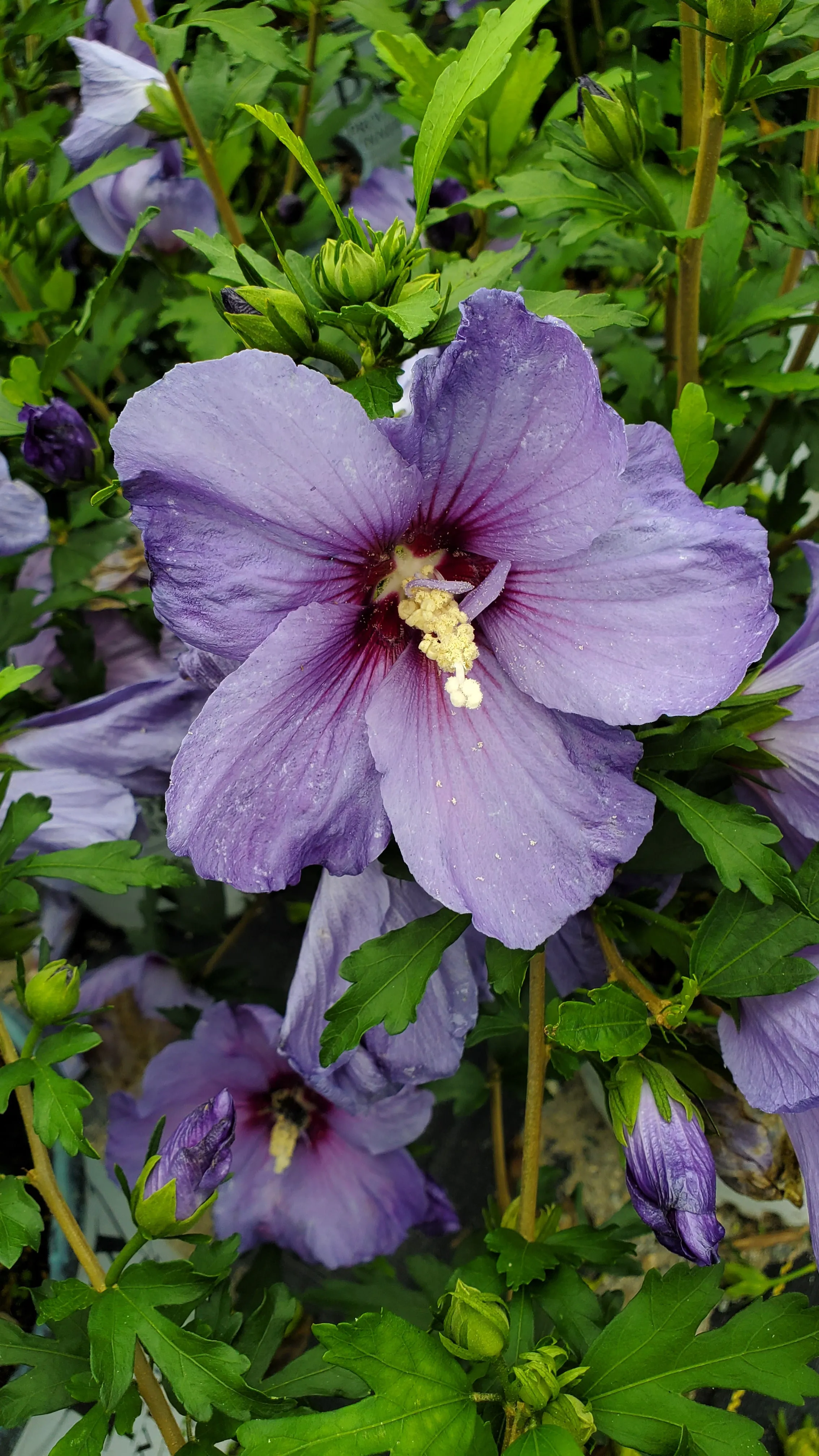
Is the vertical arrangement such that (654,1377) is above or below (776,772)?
below

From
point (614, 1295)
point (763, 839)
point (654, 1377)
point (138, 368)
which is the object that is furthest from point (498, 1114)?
point (138, 368)

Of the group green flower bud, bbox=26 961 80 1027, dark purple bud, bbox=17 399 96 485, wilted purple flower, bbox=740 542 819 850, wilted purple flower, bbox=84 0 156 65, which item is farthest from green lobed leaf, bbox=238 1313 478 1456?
wilted purple flower, bbox=84 0 156 65

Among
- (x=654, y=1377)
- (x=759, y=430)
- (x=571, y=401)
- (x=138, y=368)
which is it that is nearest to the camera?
(x=571, y=401)

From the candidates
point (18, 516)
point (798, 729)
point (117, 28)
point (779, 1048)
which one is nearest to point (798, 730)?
point (798, 729)

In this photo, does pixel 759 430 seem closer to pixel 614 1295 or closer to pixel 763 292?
pixel 763 292

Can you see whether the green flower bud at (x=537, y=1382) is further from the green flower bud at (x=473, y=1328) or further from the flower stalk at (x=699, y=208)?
the flower stalk at (x=699, y=208)

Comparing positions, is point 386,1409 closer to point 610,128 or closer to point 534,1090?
point 534,1090

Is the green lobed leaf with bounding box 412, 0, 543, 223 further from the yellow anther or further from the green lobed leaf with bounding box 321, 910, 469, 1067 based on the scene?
the green lobed leaf with bounding box 321, 910, 469, 1067

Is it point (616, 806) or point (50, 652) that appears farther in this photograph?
point (50, 652)

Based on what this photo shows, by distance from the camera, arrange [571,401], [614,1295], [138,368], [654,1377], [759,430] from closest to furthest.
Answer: [571,401] → [654,1377] → [614,1295] → [759,430] → [138,368]
